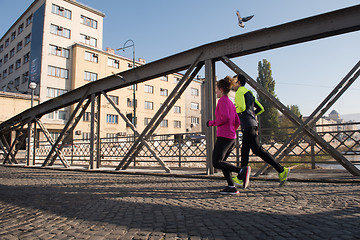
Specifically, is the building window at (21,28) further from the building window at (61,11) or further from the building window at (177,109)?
the building window at (177,109)

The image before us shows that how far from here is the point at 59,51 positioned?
1414 inches

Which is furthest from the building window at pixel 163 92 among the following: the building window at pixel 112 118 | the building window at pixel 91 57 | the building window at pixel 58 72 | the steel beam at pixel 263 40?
the steel beam at pixel 263 40

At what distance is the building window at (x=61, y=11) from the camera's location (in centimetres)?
3600

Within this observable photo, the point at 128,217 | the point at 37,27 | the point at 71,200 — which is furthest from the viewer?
the point at 37,27

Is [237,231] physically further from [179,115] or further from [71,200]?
[179,115]

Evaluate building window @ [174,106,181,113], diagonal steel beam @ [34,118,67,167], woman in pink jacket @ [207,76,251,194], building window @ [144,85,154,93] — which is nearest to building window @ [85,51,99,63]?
building window @ [144,85,154,93]

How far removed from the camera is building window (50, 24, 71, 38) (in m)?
35.5

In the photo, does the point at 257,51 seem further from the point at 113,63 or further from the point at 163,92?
the point at 163,92

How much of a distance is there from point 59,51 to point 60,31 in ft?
9.47

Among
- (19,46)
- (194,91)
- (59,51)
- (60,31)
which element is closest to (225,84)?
(59,51)

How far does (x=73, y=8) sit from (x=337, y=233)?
42803 millimetres

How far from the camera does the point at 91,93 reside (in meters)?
10.5

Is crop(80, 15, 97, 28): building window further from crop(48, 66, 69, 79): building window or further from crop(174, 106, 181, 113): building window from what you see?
crop(174, 106, 181, 113): building window

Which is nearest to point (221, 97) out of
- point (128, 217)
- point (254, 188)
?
point (254, 188)
